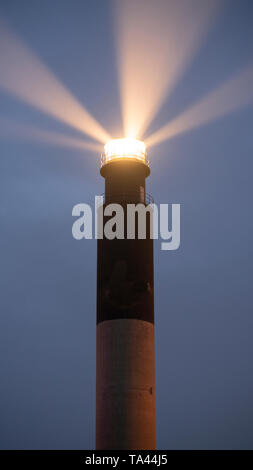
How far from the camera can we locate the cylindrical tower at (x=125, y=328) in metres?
34.0

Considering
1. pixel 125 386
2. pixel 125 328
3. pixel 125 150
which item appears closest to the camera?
pixel 125 386

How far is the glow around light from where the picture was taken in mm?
39378

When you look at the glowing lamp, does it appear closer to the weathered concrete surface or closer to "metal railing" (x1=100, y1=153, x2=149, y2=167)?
"metal railing" (x1=100, y1=153, x2=149, y2=167)

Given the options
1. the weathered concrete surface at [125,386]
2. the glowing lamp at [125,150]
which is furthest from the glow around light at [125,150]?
the weathered concrete surface at [125,386]

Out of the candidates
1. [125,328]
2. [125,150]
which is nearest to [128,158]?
[125,150]

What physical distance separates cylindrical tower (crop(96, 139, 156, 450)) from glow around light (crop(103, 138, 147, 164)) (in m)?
0.06

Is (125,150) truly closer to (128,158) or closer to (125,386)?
(128,158)

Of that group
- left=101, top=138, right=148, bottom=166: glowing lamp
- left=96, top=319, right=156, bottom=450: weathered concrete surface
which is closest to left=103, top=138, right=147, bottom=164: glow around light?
left=101, top=138, right=148, bottom=166: glowing lamp

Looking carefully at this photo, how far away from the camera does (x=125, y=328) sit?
35.3 m

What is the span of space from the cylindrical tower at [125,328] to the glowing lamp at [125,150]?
6 centimetres

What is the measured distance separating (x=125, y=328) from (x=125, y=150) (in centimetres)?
1103

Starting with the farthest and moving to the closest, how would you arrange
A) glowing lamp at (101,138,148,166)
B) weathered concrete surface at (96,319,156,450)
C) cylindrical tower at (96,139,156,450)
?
glowing lamp at (101,138,148,166)
cylindrical tower at (96,139,156,450)
weathered concrete surface at (96,319,156,450)

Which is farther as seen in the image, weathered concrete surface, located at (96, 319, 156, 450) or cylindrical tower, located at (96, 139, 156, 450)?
cylindrical tower, located at (96, 139, 156, 450)

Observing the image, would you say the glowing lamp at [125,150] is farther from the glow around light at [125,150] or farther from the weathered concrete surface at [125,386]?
the weathered concrete surface at [125,386]
